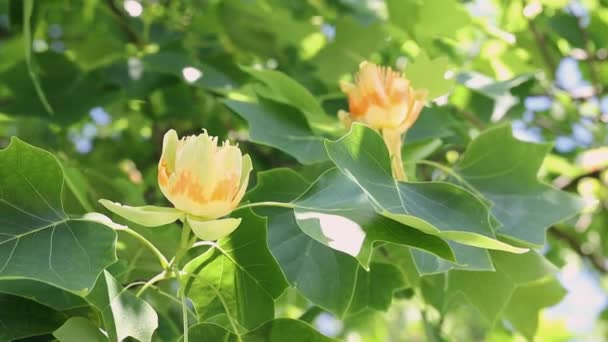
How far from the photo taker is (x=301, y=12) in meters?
1.96

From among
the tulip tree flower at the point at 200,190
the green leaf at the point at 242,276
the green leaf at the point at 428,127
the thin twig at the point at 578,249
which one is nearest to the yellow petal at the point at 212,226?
the tulip tree flower at the point at 200,190

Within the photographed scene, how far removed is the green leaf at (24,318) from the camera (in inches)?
33.5

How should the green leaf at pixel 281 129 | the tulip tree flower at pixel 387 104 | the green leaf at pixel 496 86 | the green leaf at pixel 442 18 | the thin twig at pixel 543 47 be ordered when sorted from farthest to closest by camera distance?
the thin twig at pixel 543 47 < the green leaf at pixel 442 18 < the green leaf at pixel 496 86 < the green leaf at pixel 281 129 < the tulip tree flower at pixel 387 104

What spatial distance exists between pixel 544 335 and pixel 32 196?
1.84 metres

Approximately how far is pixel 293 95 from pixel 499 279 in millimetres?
375

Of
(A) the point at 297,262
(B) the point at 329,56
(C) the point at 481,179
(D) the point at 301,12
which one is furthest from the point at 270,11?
(A) the point at 297,262

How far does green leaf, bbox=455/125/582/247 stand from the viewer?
1087mm

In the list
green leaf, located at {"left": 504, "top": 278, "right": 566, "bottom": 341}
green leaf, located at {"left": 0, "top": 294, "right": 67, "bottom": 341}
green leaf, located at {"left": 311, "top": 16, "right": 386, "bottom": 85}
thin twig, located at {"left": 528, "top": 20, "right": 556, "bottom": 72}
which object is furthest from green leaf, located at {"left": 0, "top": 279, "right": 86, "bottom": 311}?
thin twig, located at {"left": 528, "top": 20, "right": 556, "bottom": 72}

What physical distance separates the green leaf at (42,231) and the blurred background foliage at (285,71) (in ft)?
1.13

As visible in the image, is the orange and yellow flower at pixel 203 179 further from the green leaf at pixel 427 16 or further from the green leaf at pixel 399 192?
the green leaf at pixel 427 16

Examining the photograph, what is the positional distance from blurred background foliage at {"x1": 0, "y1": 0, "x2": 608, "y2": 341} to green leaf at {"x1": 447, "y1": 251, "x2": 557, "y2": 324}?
0.61 ft

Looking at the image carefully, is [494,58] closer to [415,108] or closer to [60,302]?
[415,108]

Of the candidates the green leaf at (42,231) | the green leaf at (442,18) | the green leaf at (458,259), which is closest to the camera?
the green leaf at (42,231)

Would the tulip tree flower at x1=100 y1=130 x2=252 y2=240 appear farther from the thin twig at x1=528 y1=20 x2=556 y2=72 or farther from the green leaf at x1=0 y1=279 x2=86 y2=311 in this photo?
the thin twig at x1=528 y1=20 x2=556 y2=72
